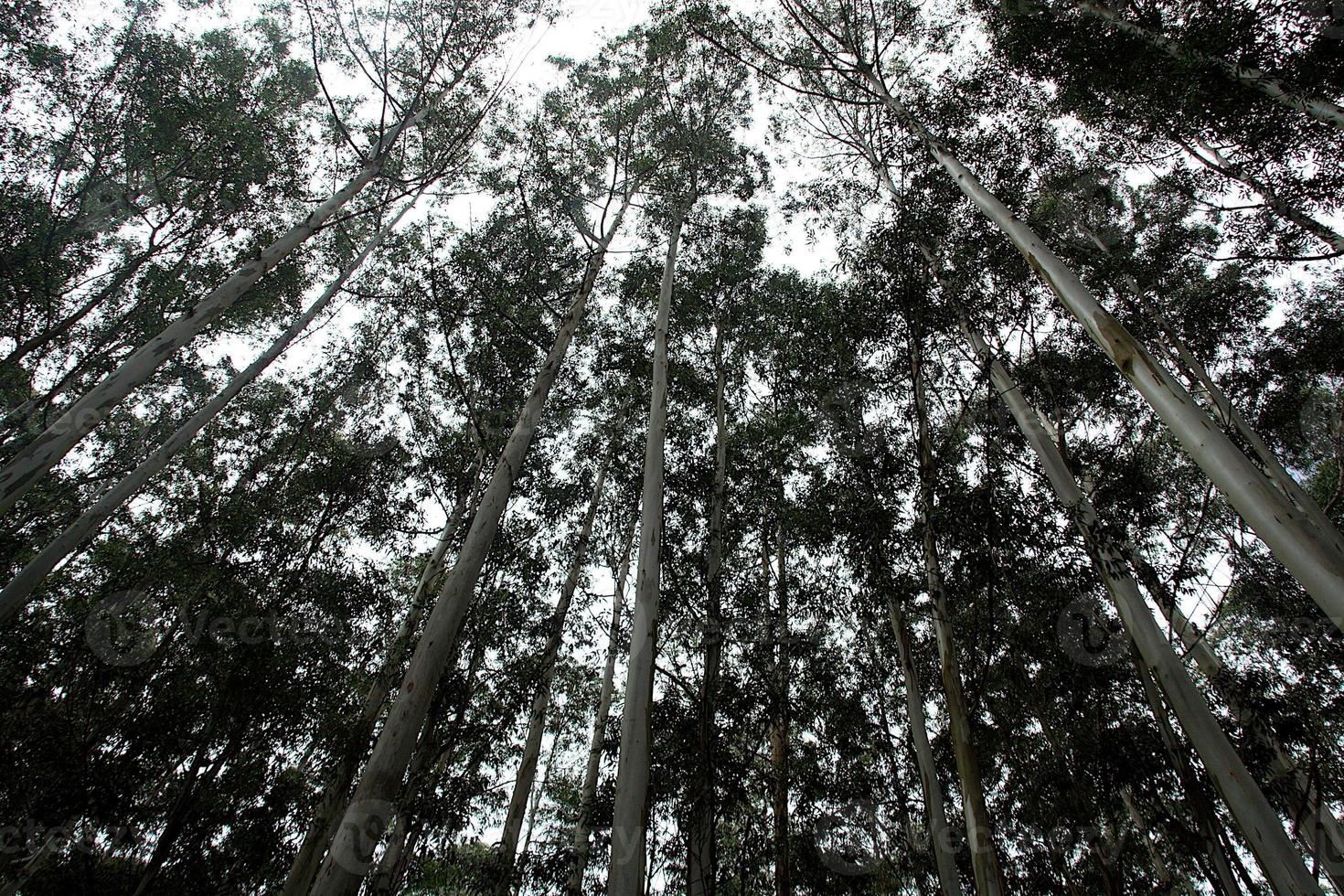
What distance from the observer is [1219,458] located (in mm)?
2461

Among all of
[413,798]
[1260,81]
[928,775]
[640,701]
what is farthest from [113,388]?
[1260,81]

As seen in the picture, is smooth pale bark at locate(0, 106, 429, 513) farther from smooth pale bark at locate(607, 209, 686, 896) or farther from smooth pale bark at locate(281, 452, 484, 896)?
smooth pale bark at locate(607, 209, 686, 896)

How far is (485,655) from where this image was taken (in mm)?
6367

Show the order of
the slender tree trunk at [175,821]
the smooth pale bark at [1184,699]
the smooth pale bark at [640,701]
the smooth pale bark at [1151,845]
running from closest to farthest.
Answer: the smooth pale bark at [1184,699], the smooth pale bark at [640,701], the slender tree trunk at [175,821], the smooth pale bark at [1151,845]

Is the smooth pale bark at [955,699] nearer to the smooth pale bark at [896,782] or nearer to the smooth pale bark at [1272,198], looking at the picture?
the smooth pale bark at [896,782]

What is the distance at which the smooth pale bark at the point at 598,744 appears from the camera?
5145 millimetres

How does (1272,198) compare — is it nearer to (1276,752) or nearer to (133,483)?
(1276,752)

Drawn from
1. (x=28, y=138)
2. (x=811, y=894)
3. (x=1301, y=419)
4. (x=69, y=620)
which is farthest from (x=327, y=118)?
(x=1301, y=419)

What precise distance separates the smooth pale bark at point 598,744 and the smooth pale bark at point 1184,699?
439 cm

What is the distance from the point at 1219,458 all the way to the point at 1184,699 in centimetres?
179

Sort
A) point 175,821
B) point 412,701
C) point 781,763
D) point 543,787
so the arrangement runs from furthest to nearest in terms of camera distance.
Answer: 1. point 543,787
2. point 781,763
3. point 175,821
4. point 412,701

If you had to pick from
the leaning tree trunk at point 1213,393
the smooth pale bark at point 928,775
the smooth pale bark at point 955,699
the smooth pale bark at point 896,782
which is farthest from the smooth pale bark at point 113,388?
the leaning tree trunk at point 1213,393

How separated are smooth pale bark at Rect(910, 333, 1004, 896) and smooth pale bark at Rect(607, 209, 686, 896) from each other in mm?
2303

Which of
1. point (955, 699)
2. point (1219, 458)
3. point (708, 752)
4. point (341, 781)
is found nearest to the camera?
point (1219, 458)
